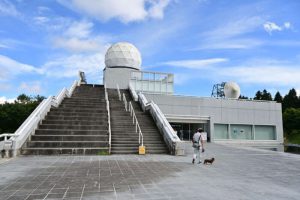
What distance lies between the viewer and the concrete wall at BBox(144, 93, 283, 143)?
2545 cm

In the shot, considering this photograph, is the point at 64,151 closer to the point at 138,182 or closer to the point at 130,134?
the point at 130,134

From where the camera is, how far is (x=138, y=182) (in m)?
7.12

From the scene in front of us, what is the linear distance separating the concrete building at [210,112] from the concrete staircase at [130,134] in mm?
5113

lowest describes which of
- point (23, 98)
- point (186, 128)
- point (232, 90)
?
point (186, 128)

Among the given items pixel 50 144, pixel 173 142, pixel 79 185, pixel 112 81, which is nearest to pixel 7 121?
pixel 112 81

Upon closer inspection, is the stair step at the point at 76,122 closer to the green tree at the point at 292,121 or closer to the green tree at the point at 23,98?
the green tree at the point at 292,121

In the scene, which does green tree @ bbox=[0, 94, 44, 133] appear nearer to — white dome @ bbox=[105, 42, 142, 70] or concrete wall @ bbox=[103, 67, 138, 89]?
white dome @ bbox=[105, 42, 142, 70]


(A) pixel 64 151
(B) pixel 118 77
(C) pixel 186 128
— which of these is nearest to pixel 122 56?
(B) pixel 118 77

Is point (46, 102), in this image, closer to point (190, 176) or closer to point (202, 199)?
point (190, 176)

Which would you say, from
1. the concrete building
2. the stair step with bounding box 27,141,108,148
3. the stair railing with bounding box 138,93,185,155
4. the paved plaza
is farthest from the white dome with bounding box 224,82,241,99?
the paved plaza

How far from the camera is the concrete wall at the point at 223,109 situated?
25.5 m

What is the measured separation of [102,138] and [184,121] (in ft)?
42.9

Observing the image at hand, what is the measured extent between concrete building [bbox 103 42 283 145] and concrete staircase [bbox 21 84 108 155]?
7080 millimetres

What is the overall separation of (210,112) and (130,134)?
43.6ft
